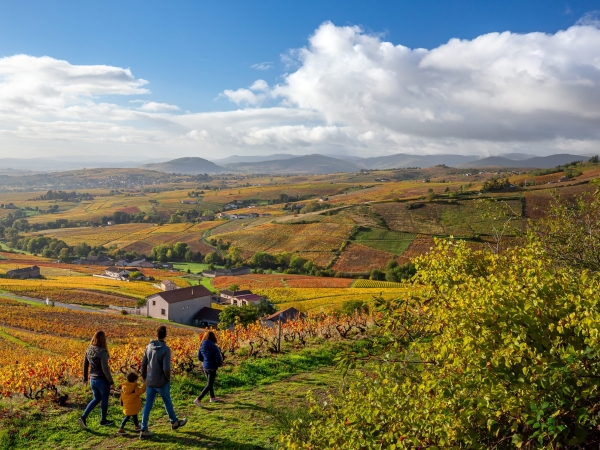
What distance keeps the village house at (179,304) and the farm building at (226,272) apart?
92.5ft

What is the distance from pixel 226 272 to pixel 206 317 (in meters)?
32.7

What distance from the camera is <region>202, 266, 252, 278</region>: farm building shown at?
82.8 m

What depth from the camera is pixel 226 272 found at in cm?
8350

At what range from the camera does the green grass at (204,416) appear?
781cm

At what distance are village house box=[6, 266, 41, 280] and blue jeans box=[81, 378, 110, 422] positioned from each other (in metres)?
81.8

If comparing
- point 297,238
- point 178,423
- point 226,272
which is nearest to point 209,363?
point 178,423

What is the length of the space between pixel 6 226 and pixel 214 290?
121073mm

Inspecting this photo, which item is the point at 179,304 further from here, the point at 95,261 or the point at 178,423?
the point at 95,261

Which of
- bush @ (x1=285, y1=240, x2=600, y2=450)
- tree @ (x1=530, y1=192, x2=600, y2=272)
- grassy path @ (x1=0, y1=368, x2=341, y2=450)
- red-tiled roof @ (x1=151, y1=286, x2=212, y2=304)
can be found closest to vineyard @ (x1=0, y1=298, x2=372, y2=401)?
grassy path @ (x1=0, y1=368, x2=341, y2=450)

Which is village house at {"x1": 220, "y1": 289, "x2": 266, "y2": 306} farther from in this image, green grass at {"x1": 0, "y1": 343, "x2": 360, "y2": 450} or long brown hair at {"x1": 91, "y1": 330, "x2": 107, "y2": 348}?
long brown hair at {"x1": 91, "y1": 330, "x2": 107, "y2": 348}

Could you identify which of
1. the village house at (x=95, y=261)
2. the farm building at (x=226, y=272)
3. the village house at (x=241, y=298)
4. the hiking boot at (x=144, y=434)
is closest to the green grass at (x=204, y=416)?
the hiking boot at (x=144, y=434)

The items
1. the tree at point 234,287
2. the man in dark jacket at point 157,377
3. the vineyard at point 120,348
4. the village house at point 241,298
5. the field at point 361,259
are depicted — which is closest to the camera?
the man in dark jacket at point 157,377

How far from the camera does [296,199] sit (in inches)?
7052

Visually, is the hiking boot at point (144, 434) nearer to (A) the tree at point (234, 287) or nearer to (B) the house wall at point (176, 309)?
(B) the house wall at point (176, 309)
